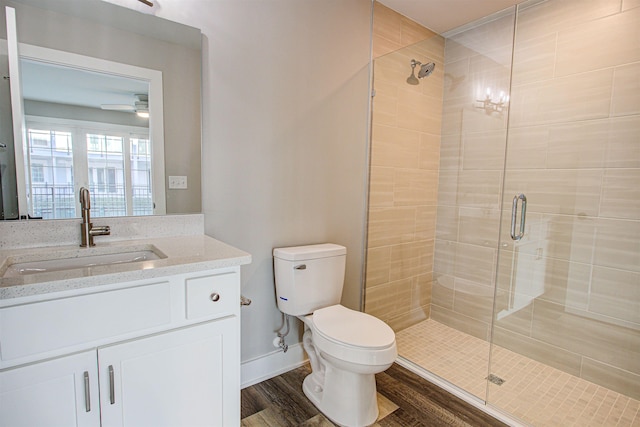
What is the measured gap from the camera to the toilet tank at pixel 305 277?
6.18 ft

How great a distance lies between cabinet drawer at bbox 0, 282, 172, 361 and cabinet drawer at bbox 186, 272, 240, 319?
0.26 ft

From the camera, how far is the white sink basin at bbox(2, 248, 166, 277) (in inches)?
47.2

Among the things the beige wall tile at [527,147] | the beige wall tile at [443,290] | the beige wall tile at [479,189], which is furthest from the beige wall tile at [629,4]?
the beige wall tile at [443,290]

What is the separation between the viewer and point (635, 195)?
74.7 inches

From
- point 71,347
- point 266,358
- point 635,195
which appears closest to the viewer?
point 71,347

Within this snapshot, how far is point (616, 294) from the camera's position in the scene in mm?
1995

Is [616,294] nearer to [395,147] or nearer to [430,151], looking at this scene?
[430,151]

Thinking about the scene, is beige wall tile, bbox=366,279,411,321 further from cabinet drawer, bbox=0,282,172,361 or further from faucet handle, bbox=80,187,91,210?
faucet handle, bbox=80,187,91,210

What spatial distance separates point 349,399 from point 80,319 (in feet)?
4.05

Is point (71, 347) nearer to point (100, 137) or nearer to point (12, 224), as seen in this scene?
point (12, 224)

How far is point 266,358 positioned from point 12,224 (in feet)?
4.58

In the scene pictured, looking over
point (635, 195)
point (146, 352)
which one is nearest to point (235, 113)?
point (146, 352)

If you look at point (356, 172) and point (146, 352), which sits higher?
point (356, 172)

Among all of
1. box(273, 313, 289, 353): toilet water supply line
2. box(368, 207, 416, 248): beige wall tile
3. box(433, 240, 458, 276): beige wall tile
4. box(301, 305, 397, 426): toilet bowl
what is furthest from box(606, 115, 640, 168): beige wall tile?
box(273, 313, 289, 353): toilet water supply line
